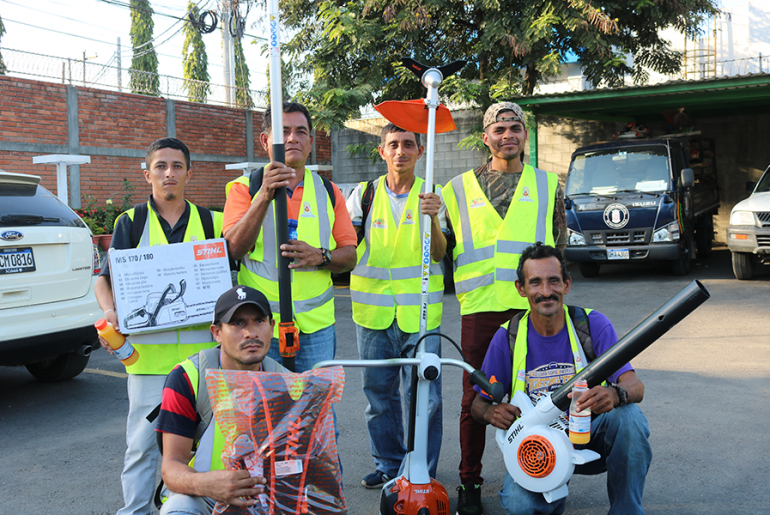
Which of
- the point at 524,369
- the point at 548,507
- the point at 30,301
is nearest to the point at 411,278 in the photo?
the point at 524,369

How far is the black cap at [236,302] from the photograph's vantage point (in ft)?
8.44

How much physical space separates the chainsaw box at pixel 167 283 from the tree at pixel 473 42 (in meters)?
11.8

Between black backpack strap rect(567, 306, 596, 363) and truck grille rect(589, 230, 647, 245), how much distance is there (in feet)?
27.8

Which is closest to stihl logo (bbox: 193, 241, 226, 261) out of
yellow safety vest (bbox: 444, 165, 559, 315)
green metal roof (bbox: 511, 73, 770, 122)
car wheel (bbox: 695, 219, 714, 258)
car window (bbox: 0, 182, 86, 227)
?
yellow safety vest (bbox: 444, 165, 559, 315)

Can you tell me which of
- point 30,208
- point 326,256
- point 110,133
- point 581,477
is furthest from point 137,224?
point 110,133

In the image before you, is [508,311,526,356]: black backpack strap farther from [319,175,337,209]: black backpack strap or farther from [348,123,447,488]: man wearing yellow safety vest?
[319,175,337,209]: black backpack strap

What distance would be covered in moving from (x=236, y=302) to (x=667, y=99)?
12707 millimetres

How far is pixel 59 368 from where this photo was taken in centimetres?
616

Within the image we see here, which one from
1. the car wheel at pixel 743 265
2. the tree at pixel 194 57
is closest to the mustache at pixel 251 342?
the car wheel at pixel 743 265

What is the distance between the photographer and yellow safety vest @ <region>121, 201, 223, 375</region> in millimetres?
3076

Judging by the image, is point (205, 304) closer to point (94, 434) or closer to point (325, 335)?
point (325, 335)

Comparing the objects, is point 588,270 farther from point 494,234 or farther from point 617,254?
point 494,234

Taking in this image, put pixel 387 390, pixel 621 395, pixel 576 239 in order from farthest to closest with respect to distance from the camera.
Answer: pixel 576 239, pixel 387 390, pixel 621 395

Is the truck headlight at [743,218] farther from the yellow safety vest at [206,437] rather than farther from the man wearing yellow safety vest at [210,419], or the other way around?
the yellow safety vest at [206,437]
